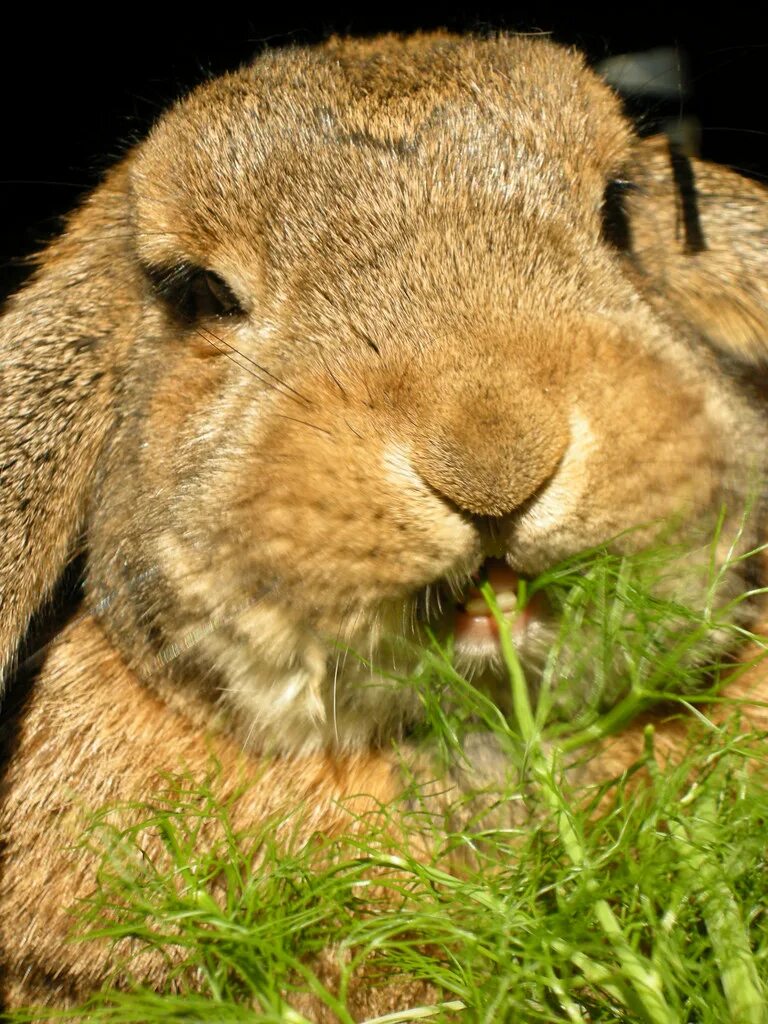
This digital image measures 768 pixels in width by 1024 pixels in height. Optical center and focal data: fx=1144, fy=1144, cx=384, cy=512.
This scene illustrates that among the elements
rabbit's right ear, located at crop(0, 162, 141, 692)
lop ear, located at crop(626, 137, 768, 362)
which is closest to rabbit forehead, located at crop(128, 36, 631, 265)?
lop ear, located at crop(626, 137, 768, 362)

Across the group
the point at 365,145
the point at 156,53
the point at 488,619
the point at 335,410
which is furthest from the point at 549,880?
the point at 156,53

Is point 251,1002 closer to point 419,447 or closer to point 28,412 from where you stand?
point 419,447

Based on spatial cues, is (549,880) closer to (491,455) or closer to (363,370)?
(491,455)

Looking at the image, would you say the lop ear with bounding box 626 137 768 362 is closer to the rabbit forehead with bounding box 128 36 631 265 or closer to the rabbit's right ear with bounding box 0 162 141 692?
the rabbit forehead with bounding box 128 36 631 265

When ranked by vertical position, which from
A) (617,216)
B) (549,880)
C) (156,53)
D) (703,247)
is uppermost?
(156,53)

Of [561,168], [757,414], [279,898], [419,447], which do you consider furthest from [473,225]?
[279,898]

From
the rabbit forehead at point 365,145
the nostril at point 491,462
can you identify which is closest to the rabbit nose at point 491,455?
the nostril at point 491,462

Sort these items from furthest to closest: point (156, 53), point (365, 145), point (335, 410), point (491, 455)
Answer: point (156, 53)
point (365, 145)
point (335, 410)
point (491, 455)
